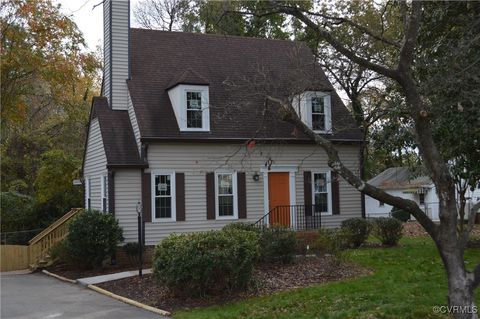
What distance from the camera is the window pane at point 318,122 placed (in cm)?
2077

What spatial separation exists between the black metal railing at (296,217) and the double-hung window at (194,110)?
13.1 feet

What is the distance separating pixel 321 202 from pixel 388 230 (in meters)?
3.55

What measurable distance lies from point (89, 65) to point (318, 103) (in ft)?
30.1

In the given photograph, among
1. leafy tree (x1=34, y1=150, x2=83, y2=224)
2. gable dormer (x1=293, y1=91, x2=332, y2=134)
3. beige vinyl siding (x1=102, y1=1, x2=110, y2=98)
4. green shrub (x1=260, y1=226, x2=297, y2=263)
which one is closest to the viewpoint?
green shrub (x1=260, y1=226, x2=297, y2=263)

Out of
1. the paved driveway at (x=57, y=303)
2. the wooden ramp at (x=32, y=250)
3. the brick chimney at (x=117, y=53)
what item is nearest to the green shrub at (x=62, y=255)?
the wooden ramp at (x=32, y=250)

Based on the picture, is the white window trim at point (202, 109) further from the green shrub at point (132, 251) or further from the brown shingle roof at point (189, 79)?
the green shrub at point (132, 251)

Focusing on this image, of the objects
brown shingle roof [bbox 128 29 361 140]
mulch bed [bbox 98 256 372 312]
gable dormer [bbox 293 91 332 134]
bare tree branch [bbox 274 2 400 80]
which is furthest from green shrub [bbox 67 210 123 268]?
bare tree branch [bbox 274 2 400 80]

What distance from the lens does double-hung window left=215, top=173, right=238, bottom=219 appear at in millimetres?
19109

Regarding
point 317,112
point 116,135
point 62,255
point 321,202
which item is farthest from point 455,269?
point 317,112

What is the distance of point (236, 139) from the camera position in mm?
19172

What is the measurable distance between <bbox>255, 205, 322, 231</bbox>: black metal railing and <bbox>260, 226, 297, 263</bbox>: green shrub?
15.5 ft

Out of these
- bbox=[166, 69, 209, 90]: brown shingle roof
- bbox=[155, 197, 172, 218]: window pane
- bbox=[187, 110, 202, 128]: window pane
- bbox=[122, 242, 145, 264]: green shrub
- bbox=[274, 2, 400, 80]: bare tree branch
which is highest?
bbox=[166, 69, 209, 90]: brown shingle roof

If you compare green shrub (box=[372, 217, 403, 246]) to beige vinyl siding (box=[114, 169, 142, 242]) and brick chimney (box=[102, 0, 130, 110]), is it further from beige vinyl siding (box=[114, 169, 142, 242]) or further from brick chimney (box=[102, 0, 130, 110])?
brick chimney (box=[102, 0, 130, 110])

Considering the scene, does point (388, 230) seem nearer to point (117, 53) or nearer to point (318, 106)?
point (318, 106)
